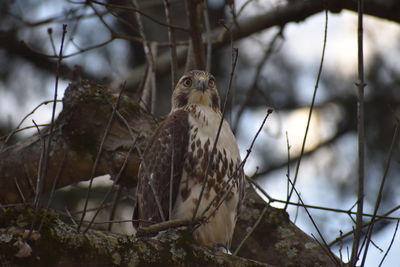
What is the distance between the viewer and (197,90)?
5004mm

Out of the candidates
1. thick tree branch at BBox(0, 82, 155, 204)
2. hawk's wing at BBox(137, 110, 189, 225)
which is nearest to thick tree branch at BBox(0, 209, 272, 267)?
hawk's wing at BBox(137, 110, 189, 225)

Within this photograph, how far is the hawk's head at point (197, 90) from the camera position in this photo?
4996 mm

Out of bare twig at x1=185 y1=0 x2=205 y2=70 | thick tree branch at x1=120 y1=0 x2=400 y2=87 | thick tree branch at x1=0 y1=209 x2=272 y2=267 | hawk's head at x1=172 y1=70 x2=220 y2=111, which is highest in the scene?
thick tree branch at x1=120 y1=0 x2=400 y2=87

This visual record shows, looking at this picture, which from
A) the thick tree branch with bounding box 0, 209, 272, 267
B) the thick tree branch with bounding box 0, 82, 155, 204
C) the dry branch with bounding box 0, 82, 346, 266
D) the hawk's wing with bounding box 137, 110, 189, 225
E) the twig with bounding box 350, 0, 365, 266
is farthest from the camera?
the thick tree branch with bounding box 0, 82, 155, 204

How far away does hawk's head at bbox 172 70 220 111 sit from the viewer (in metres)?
5.00

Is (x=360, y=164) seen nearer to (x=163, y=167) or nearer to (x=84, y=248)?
(x=84, y=248)

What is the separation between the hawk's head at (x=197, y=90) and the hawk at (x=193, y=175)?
0.35 m

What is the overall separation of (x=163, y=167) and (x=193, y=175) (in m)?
0.31

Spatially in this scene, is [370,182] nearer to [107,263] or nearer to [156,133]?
[156,133]

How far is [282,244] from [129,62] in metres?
4.78

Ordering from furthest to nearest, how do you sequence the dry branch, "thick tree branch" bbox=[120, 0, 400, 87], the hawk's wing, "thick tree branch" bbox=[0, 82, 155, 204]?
1. "thick tree branch" bbox=[120, 0, 400, 87]
2. "thick tree branch" bbox=[0, 82, 155, 204]
3. the dry branch
4. the hawk's wing

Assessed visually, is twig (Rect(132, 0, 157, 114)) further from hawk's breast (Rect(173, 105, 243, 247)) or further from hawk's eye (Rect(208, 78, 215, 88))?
hawk's breast (Rect(173, 105, 243, 247))

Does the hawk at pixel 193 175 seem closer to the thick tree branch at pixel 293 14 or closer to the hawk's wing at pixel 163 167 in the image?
the hawk's wing at pixel 163 167

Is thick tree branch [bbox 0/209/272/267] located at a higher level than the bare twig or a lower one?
lower
